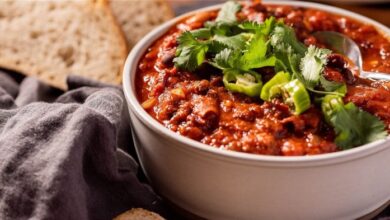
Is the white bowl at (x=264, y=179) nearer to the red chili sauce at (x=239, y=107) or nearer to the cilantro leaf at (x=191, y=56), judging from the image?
the red chili sauce at (x=239, y=107)

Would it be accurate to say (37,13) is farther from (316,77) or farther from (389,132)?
(389,132)

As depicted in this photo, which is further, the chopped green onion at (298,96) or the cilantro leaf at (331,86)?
the cilantro leaf at (331,86)

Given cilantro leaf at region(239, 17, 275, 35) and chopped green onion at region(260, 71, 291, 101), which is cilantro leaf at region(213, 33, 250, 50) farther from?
chopped green onion at region(260, 71, 291, 101)

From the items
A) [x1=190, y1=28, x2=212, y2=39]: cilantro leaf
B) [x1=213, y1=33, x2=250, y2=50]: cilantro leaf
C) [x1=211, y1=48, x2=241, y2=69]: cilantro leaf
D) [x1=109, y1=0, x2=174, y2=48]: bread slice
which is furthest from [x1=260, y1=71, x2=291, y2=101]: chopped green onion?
[x1=109, y1=0, x2=174, y2=48]: bread slice

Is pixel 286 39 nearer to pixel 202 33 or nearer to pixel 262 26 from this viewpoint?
pixel 262 26

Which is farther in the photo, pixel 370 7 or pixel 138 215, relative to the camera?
pixel 370 7

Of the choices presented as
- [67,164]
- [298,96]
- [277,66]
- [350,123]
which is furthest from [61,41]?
[350,123]

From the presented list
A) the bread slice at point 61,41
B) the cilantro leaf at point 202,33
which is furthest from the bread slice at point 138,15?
the cilantro leaf at point 202,33
